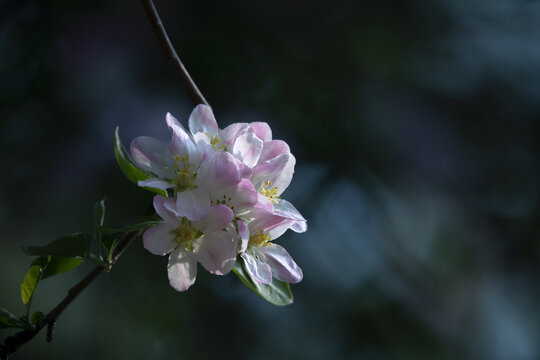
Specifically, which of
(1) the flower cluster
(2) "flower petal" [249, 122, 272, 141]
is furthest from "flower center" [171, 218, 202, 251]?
(2) "flower petal" [249, 122, 272, 141]

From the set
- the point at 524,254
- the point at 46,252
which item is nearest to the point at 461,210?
the point at 524,254

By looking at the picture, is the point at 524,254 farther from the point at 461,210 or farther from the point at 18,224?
A: the point at 18,224

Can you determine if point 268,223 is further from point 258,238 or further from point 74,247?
point 74,247

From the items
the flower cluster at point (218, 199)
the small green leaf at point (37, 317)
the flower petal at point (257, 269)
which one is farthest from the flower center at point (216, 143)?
the small green leaf at point (37, 317)

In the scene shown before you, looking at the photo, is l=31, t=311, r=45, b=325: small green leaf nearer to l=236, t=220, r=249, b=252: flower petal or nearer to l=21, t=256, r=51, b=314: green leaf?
l=21, t=256, r=51, b=314: green leaf

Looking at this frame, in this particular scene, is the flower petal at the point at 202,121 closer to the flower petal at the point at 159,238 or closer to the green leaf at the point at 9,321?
the flower petal at the point at 159,238
